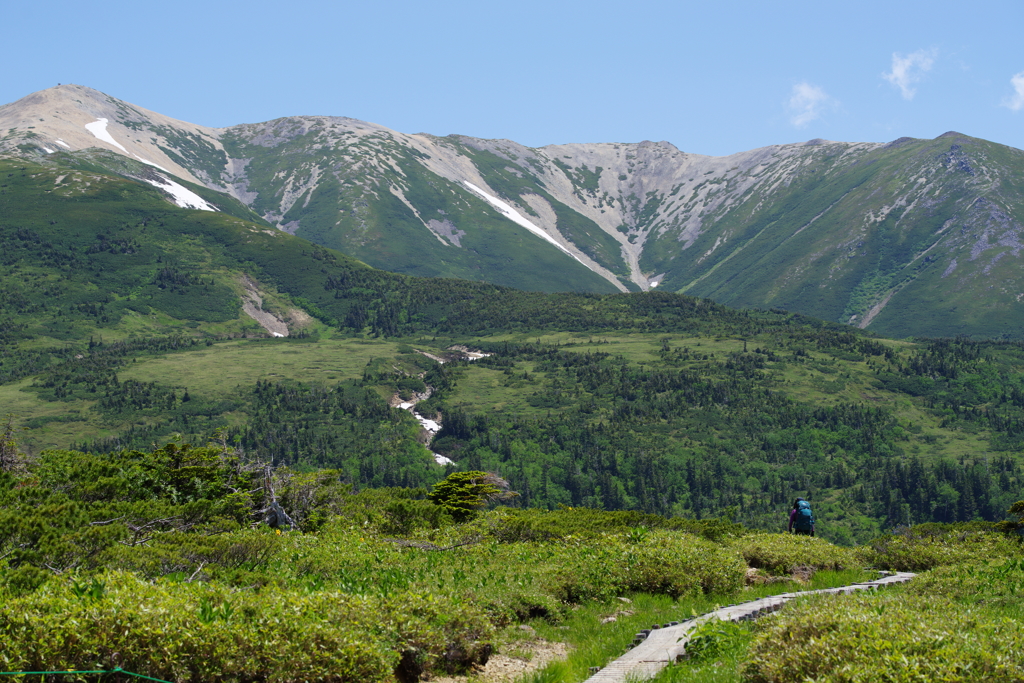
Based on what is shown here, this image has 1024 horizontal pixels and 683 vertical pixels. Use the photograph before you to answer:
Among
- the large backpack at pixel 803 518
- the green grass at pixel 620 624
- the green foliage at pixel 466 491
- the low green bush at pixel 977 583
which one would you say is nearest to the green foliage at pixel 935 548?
the low green bush at pixel 977 583

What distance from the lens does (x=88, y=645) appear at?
439 inches

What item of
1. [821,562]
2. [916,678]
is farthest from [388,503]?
[916,678]

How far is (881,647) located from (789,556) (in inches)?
658

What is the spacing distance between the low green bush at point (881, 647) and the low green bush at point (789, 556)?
12806 millimetres

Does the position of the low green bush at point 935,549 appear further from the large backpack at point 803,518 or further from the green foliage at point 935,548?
the large backpack at point 803,518

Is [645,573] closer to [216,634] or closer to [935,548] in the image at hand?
[935,548]

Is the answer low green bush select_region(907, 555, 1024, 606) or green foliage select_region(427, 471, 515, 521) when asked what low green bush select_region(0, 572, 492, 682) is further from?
green foliage select_region(427, 471, 515, 521)

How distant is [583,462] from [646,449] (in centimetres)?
1876

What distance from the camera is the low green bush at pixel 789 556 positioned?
27.2 m

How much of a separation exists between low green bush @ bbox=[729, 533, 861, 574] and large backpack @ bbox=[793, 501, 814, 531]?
471 cm

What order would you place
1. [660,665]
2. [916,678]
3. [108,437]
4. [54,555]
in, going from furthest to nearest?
[108,437] → [54,555] → [660,665] → [916,678]

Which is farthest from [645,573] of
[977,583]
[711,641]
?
[977,583]

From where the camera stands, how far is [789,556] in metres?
27.2

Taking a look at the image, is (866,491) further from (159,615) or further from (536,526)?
(159,615)
